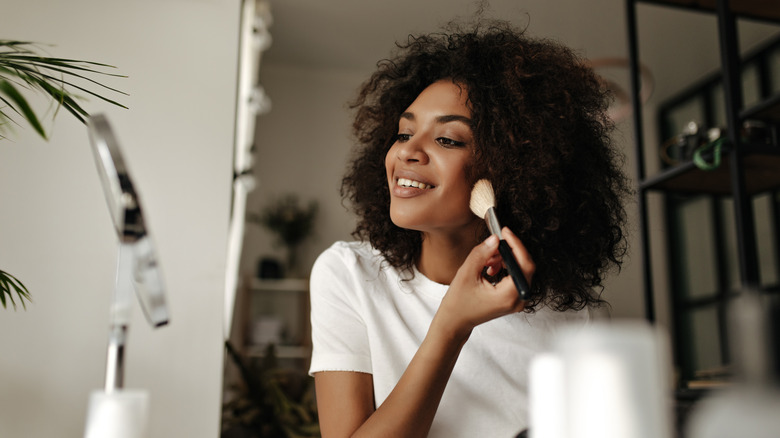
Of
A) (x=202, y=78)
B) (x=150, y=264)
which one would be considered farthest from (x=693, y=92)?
(x=150, y=264)

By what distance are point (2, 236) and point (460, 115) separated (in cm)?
98

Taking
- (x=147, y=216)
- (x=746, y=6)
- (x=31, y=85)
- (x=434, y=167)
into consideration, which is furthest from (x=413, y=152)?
(x=746, y=6)

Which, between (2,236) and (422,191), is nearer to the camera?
(422,191)

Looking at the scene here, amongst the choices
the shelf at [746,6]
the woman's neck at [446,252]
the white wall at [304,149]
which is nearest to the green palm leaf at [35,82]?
the woman's neck at [446,252]

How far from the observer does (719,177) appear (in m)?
2.12

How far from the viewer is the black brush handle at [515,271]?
762 mm

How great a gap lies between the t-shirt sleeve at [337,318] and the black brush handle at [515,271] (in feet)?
1.36

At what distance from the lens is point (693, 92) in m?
5.07

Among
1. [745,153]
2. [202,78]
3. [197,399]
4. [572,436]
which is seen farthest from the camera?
[745,153]

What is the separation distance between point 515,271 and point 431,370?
208 mm

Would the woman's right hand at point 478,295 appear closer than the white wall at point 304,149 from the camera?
Yes

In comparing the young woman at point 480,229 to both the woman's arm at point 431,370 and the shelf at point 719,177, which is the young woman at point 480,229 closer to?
the woman's arm at point 431,370

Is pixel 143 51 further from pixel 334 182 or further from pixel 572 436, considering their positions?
pixel 334 182

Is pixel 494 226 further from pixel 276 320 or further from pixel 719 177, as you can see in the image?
pixel 276 320
